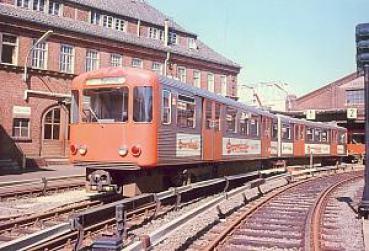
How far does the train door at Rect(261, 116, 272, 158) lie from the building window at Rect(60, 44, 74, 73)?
43.1ft

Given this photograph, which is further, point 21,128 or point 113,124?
point 21,128

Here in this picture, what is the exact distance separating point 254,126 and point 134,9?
68.2ft

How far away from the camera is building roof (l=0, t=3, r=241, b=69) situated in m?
26.6


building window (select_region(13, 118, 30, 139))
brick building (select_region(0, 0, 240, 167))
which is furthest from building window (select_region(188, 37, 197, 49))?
building window (select_region(13, 118, 30, 139))

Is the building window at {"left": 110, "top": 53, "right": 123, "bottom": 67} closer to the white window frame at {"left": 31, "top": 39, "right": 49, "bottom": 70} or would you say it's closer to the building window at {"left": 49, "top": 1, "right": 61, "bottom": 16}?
the building window at {"left": 49, "top": 1, "right": 61, "bottom": 16}

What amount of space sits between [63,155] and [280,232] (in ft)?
66.7

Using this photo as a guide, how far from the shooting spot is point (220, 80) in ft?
133

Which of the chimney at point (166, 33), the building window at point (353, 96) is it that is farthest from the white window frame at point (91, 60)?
the building window at point (353, 96)

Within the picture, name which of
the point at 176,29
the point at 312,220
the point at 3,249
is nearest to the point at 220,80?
the point at 176,29

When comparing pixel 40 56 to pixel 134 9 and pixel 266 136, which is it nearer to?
pixel 134 9

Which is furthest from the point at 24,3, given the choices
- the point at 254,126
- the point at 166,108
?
the point at 166,108

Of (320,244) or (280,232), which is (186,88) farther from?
(320,244)

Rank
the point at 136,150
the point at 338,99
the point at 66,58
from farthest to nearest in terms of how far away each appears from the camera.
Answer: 1. the point at 338,99
2. the point at 66,58
3. the point at 136,150

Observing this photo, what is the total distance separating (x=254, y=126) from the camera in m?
19.3
